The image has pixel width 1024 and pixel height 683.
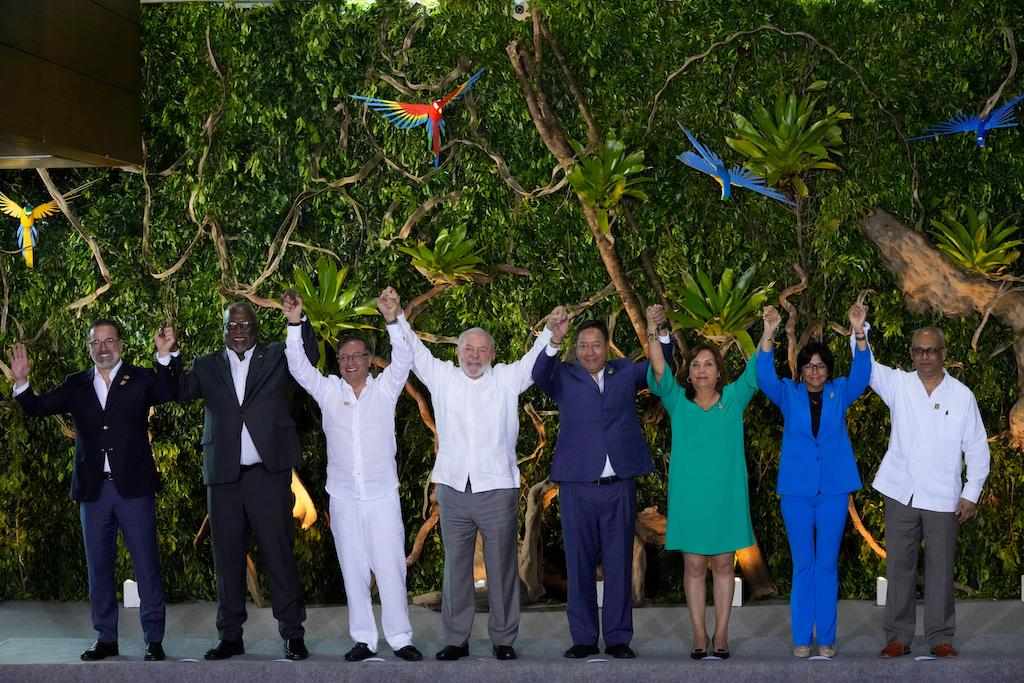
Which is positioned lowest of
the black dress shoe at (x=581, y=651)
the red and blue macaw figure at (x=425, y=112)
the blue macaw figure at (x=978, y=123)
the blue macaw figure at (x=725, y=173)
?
the black dress shoe at (x=581, y=651)

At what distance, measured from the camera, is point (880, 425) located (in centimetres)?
588

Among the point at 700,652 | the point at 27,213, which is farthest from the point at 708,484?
the point at 27,213

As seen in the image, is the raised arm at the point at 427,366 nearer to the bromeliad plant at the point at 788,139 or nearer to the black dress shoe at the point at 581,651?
the black dress shoe at the point at 581,651

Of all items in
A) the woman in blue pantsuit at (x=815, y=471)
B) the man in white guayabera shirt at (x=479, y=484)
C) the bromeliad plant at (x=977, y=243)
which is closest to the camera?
the woman in blue pantsuit at (x=815, y=471)

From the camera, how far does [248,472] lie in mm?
4543

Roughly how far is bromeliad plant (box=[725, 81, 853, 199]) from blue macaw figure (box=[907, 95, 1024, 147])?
49cm

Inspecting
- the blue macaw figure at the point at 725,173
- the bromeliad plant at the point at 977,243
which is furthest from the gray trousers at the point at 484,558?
the bromeliad plant at the point at 977,243

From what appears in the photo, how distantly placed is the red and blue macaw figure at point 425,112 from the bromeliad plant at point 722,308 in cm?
150

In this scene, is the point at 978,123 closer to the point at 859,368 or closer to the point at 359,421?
the point at 859,368

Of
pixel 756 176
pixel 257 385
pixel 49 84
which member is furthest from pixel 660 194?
pixel 49 84

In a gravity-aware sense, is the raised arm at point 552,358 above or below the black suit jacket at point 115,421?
above

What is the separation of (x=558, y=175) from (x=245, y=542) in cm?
258

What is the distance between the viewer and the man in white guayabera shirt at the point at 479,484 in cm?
452

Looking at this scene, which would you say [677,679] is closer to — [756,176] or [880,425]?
[880,425]
